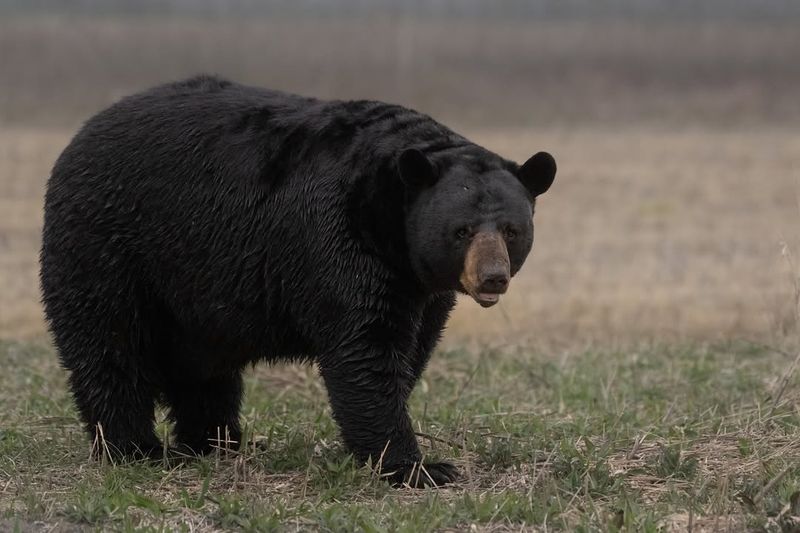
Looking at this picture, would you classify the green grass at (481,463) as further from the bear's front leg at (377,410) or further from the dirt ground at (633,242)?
the dirt ground at (633,242)

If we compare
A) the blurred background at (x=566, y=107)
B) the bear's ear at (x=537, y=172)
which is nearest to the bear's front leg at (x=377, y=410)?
the bear's ear at (x=537, y=172)

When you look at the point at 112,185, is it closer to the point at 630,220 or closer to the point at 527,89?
the point at 630,220

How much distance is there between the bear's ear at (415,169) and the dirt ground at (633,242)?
9.51 ft

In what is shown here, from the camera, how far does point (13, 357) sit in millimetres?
9617

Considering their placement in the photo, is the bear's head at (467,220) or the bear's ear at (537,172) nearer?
the bear's head at (467,220)

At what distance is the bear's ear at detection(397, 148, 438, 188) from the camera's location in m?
5.87

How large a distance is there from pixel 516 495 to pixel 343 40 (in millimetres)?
49223

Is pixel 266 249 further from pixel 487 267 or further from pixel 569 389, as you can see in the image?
pixel 569 389

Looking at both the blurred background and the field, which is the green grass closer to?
the field

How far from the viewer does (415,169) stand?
19.4 feet

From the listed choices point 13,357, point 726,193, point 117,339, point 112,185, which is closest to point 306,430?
point 117,339

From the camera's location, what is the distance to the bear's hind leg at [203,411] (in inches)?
277

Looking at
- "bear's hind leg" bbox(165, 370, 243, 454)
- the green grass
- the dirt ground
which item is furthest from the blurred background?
"bear's hind leg" bbox(165, 370, 243, 454)

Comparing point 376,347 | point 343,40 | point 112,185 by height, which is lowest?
point 376,347
